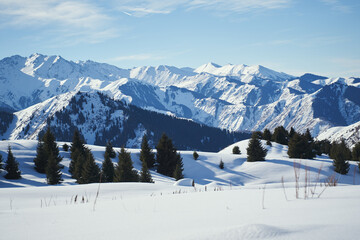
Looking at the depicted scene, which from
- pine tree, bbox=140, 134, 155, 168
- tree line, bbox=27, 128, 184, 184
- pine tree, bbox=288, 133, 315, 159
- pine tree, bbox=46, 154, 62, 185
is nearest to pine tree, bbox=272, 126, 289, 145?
pine tree, bbox=288, 133, 315, 159

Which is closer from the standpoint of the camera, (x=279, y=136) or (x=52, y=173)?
(x=52, y=173)

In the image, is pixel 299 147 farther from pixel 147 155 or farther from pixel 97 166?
pixel 97 166

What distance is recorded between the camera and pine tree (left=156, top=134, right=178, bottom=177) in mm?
38281

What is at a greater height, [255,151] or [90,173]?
[255,151]

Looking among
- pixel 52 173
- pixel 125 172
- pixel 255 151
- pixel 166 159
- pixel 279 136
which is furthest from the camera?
pixel 279 136

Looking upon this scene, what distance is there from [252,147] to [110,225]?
137ft

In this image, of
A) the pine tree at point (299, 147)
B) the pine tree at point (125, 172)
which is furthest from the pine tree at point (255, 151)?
the pine tree at point (125, 172)

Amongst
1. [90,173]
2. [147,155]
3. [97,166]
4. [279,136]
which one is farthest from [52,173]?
[279,136]

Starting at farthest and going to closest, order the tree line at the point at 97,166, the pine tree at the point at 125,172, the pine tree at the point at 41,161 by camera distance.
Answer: the pine tree at the point at 41,161 < the tree line at the point at 97,166 < the pine tree at the point at 125,172

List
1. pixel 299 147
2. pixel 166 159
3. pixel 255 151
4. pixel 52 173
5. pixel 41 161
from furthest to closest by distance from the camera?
pixel 299 147 → pixel 255 151 → pixel 166 159 → pixel 41 161 → pixel 52 173

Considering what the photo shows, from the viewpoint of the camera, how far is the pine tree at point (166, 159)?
38.3 metres

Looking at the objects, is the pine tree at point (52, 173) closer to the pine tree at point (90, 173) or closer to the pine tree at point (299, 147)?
the pine tree at point (90, 173)

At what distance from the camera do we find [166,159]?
38375 mm

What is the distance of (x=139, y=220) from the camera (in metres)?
3.05
